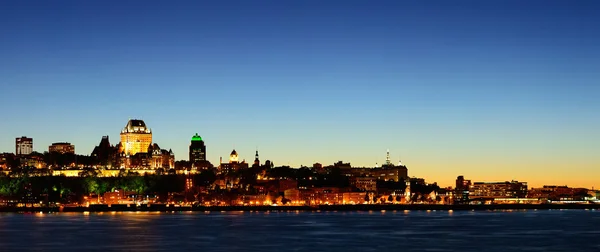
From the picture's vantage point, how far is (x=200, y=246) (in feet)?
239

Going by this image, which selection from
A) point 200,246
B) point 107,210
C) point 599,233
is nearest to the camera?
point 200,246

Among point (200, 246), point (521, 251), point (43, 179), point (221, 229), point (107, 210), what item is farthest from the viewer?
point (43, 179)

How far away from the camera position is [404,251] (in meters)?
68.9

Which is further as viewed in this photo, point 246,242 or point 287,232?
point 287,232

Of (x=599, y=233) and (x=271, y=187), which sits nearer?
(x=599, y=233)

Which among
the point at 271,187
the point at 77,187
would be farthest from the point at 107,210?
the point at 271,187

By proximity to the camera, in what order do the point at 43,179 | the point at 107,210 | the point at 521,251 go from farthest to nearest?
the point at 43,179 → the point at 107,210 → the point at 521,251

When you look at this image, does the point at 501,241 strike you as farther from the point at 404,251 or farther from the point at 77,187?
the point at 77,187

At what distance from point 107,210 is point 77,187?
884 inches

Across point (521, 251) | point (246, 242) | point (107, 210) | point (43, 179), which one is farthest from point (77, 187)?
point (521, 251)

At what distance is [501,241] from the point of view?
254ft

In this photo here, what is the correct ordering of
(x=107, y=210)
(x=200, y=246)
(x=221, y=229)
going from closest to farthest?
(x=200, y=246)
(x=221, y=229)
(x=107, y=210)

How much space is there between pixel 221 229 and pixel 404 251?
3017cm

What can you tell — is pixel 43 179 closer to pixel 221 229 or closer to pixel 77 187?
pixel 77 187
